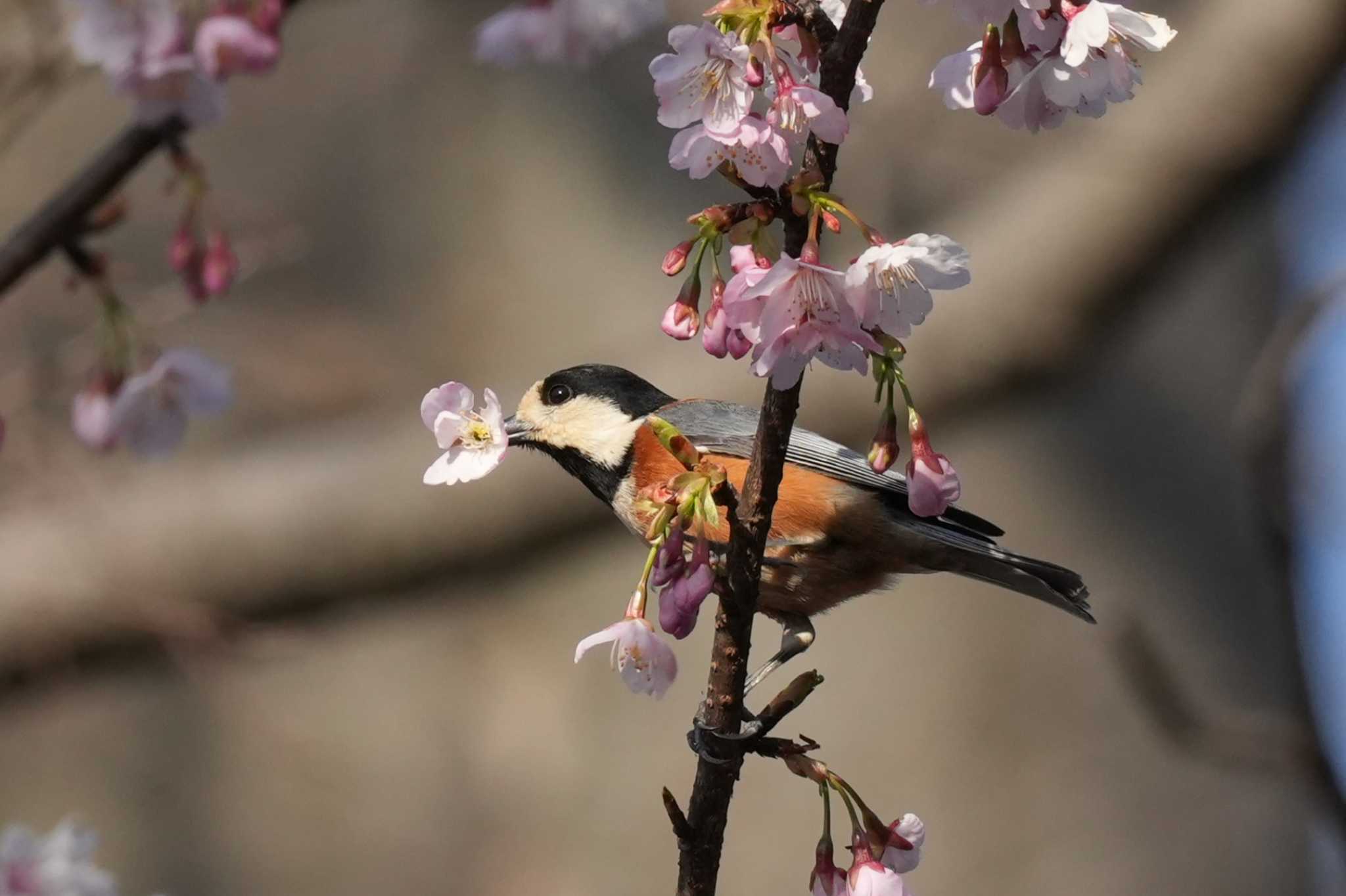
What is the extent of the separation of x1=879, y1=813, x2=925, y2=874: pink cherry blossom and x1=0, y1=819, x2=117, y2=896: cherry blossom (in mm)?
1147

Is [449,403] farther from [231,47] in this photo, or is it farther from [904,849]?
[231,47]

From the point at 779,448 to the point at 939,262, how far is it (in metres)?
0.21

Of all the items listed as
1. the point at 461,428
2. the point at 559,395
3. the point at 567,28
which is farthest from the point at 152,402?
the point at 461,428

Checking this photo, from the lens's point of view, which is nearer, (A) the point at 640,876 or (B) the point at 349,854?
(A) the point at 640,876

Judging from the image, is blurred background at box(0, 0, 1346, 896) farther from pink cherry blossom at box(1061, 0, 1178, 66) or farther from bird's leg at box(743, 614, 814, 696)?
pink cherry blossom at box(1061, 0, 1178, 66)

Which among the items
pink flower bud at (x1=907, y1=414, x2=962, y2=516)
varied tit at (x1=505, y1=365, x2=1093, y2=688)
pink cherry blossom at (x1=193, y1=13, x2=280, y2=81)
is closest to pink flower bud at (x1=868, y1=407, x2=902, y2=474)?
pink flower bud at (x1=907, y1=414, x2=962, y2=516)

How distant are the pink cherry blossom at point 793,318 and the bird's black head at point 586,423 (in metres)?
1.26

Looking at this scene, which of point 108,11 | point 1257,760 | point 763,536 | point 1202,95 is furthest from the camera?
point 1202,95

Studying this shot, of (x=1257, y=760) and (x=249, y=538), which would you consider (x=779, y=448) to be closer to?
(x=1257, y=760)

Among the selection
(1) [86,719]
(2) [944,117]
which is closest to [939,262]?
(2) [944,117]

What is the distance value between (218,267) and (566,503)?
2.54 metres

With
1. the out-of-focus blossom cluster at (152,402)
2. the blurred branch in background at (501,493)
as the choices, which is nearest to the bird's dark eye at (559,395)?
the out-of-focus blossom cluster at (152,402)

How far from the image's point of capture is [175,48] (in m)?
1.93

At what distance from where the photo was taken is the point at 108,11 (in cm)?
193
